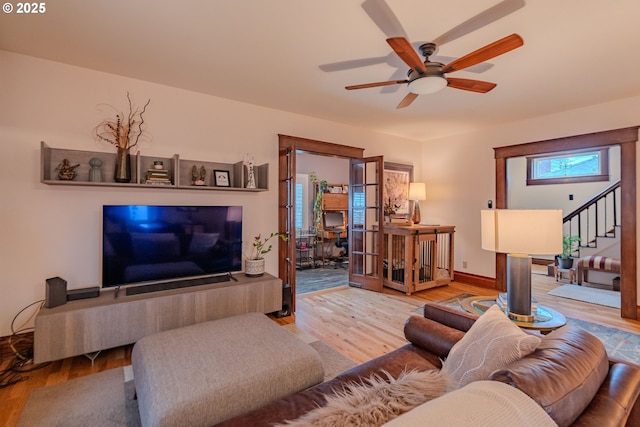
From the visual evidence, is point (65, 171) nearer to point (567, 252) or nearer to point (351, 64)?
point (351, 64)

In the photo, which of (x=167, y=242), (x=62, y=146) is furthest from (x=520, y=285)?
(x=62, y=146)

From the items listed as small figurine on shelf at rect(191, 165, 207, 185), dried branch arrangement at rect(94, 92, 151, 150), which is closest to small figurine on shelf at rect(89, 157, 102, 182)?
dried branch arrangement at rect(94, 92, 151, 150)

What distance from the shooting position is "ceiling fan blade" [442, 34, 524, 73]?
65.9 inches

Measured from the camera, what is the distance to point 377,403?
0.85 metres

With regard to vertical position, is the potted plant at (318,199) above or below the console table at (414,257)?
above

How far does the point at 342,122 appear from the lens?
4375 millimetres

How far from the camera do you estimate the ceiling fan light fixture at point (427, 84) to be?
7.27ft

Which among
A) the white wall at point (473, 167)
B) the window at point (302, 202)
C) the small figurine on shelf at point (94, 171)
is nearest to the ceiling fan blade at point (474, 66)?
the white wall at point (473, 167)

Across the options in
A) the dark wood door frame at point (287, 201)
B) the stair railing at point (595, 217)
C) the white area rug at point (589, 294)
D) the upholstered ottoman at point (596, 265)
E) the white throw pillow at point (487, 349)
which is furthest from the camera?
the stair railing at point (595, 217)

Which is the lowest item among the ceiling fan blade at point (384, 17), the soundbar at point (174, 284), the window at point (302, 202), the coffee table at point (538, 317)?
the soundbar at point (174, 284)

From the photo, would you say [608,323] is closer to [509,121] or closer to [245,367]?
[509,121]

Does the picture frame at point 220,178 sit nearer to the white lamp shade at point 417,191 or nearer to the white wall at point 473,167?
the white lamp shade at point 417,191

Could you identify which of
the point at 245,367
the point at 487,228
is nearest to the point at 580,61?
the point at 487,228

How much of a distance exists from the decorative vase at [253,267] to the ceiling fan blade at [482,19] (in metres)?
2.62
